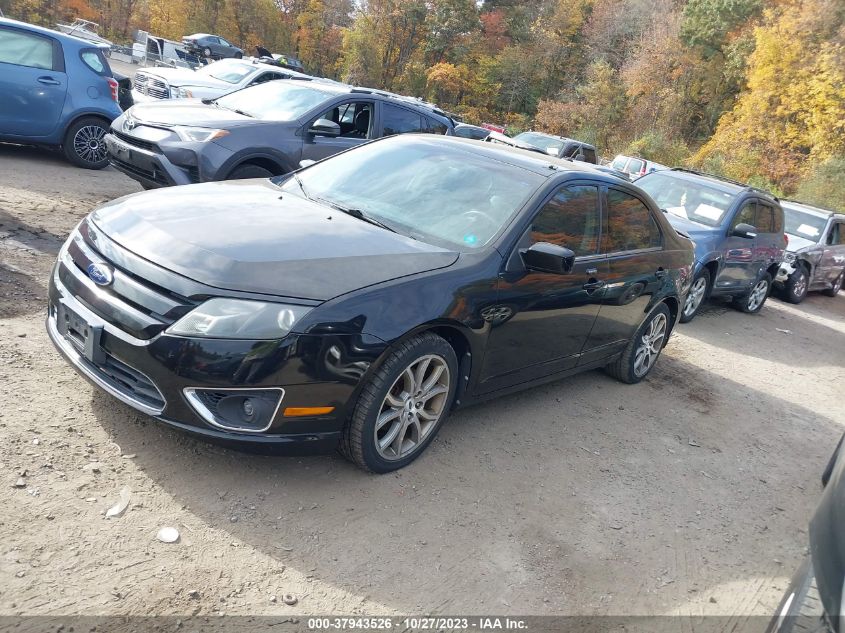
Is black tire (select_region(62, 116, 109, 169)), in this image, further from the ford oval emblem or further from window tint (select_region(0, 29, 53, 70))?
the ford oval emblem

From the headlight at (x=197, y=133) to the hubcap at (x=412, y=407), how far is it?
4.57 m

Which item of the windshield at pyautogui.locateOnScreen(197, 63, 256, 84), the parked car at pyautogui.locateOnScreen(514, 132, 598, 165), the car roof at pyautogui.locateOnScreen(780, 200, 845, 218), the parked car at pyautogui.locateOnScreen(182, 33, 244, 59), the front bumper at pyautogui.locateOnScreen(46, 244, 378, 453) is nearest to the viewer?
the front bumper at pyautogui.locateOnScreen(46, 244, 378, 453)

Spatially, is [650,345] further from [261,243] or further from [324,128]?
[324,128]

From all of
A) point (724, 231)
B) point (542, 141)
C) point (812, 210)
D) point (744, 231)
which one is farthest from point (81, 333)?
point (542, 141)

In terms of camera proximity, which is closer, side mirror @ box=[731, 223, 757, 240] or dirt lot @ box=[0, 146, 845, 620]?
dirt lot @ box=[0, 146, 845, 620]

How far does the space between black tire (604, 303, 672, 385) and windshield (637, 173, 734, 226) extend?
360 cm

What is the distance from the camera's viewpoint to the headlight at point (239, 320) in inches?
115

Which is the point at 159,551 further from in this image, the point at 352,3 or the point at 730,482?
the point at 352,3

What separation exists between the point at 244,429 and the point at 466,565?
1.18 metres

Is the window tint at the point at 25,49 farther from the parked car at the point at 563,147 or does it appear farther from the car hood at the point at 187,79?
the parked car at the point at 563,147

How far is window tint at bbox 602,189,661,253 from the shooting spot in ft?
16.0

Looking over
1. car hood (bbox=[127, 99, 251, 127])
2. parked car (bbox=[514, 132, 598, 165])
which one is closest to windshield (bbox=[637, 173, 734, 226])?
car hood (bbox=[127, 99, 251, 127])

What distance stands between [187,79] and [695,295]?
1184 centimetres

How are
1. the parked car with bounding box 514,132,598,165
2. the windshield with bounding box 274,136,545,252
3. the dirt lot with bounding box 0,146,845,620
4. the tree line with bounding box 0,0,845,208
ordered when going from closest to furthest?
the dirt lot with bounding box 0,146,845,620
the windshield with bounding box 274,136,545,252
the parked car with bounding box 514,132,598,165
the tree line with bounding box 0,0,845,208
